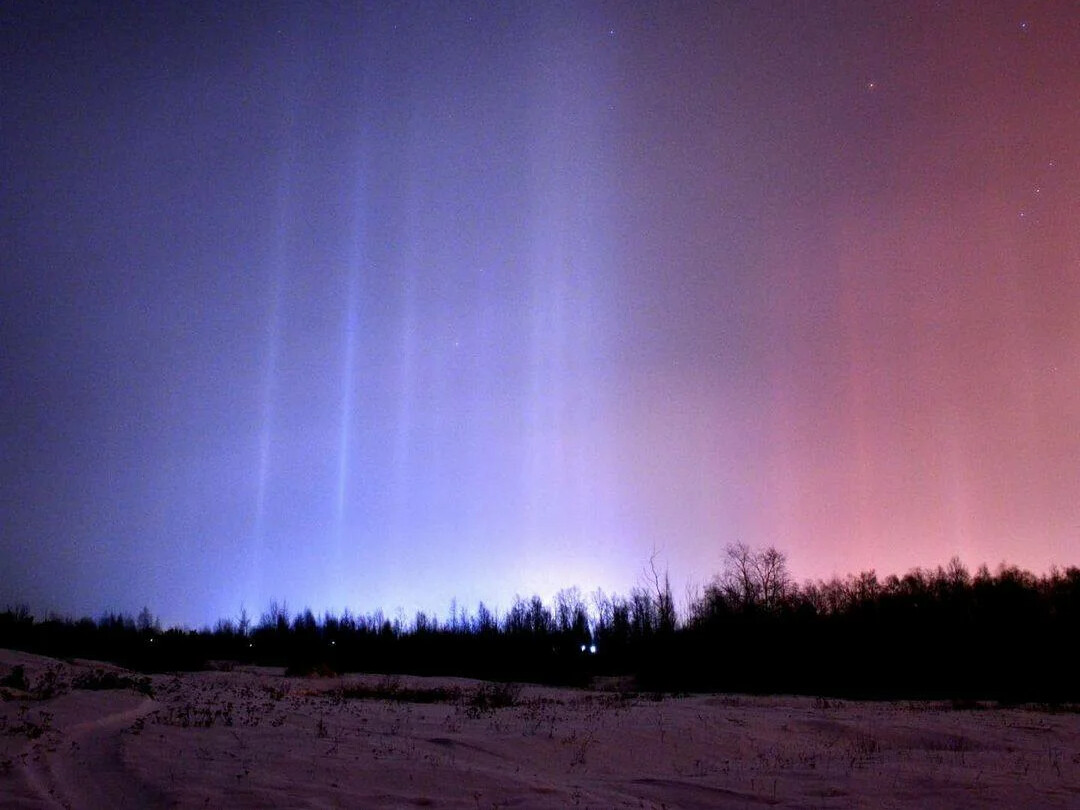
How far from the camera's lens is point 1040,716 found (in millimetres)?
21781

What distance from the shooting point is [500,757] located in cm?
1253

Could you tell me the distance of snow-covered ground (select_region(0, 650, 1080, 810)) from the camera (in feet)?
30.9

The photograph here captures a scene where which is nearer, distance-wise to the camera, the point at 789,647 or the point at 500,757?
the point at 500,757

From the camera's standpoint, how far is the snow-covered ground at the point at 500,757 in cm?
942

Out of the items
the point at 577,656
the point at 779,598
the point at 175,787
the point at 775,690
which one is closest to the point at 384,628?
the point at 577,656

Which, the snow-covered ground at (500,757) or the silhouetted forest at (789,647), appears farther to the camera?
the silhouetted forest at (789,647)

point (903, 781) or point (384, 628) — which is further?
point (384, 628)

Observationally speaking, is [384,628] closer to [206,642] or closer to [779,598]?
[206,642]

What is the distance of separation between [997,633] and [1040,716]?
2339cm

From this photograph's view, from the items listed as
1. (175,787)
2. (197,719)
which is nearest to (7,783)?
(175,787)

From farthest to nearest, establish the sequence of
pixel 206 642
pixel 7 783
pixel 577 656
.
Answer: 1. pixel 206 642
2. pixel 577 656
3. pixel 7 783

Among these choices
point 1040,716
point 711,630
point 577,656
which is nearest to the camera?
point 1040,716

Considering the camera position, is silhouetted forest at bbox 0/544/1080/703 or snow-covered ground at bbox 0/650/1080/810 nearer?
snow-covered ground at bbox 0/650/1080/810

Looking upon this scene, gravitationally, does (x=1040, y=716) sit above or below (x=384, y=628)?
below
